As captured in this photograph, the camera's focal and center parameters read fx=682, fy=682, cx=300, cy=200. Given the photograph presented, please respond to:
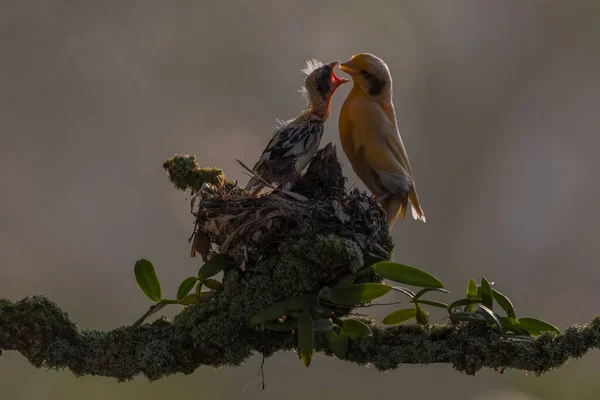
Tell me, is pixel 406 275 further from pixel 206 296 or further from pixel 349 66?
pixel 349 66

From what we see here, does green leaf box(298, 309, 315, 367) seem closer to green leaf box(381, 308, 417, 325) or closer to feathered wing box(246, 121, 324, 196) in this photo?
green leaf box(381, 308, 417, 325)

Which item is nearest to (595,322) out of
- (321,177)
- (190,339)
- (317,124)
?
(321,177)

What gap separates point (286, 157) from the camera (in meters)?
2.07

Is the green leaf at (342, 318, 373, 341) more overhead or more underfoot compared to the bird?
more underfoot

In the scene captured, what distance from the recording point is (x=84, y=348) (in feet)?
5.37

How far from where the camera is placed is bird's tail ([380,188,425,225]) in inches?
84.2

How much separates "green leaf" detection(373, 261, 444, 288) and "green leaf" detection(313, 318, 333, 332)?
17 cm

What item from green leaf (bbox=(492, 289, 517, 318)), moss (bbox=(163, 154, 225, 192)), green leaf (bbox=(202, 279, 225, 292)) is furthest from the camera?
moss (bbox=(163, 154, 225, 192))

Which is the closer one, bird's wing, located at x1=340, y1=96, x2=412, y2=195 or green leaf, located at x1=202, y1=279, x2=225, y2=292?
green leaf, located at x1=202, y1=279, x2=225, y2=292

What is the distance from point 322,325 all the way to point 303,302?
2.8 inches

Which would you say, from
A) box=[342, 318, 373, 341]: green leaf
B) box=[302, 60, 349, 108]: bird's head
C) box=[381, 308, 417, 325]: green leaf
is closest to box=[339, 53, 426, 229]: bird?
box=[302, 60, 349, 108]: bird's head

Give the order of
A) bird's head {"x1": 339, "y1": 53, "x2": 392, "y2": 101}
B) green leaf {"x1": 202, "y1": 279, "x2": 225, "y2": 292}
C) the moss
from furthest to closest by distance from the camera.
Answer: bird's head {"x1": 339, "y1": 53, "x2": 392, "y2": 101}, the moss, green leaf {"x1": 202, "y1": 279, "x2": 225, "y2": 292}

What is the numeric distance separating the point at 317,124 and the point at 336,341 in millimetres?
816

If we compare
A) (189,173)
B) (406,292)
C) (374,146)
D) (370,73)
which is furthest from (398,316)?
(370,73)
